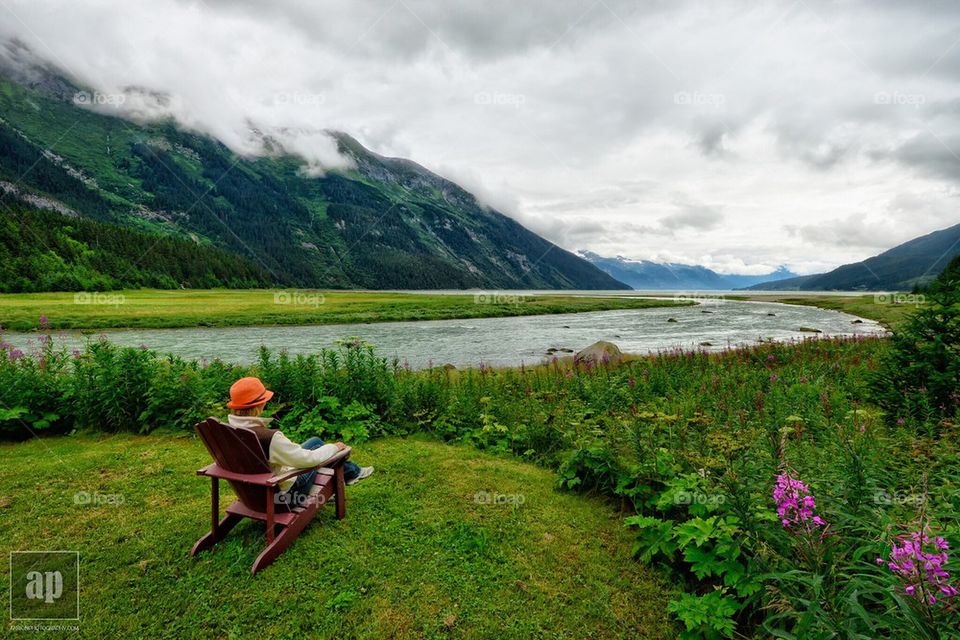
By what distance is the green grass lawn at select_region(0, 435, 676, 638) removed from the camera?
4.73 m

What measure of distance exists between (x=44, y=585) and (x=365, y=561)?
149 inches

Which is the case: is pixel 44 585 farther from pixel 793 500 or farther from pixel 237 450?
pixel 793 500

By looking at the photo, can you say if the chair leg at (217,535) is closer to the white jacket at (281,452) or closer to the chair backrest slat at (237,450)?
the chair backrest slat at (237,450)

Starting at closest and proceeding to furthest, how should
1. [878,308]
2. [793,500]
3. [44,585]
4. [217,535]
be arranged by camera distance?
[793,500] → [44,585] → [217,535] → [878,308]

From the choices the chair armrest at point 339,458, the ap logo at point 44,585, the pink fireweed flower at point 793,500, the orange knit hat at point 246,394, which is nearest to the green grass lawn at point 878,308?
the pink fireweed flower at point 793,500

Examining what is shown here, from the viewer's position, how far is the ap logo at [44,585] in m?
4.84

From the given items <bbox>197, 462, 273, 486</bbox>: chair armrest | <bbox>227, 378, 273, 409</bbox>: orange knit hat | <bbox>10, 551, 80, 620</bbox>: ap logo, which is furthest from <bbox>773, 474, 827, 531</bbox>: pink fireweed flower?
<bbox>10, 551, 80, 620</bbox>: ap logo

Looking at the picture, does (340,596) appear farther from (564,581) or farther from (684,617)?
(684,617)

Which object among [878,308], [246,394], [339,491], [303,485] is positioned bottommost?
[339,491]

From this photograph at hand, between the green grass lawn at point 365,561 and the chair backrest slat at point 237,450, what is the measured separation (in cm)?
94

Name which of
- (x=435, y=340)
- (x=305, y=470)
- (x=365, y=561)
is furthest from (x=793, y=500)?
(x=435, y=340)

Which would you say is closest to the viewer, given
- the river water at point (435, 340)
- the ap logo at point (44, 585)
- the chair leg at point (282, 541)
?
the ap logo at point (44, 585)

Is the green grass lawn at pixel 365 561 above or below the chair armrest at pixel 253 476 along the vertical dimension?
below

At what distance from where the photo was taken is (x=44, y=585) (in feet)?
17.2
